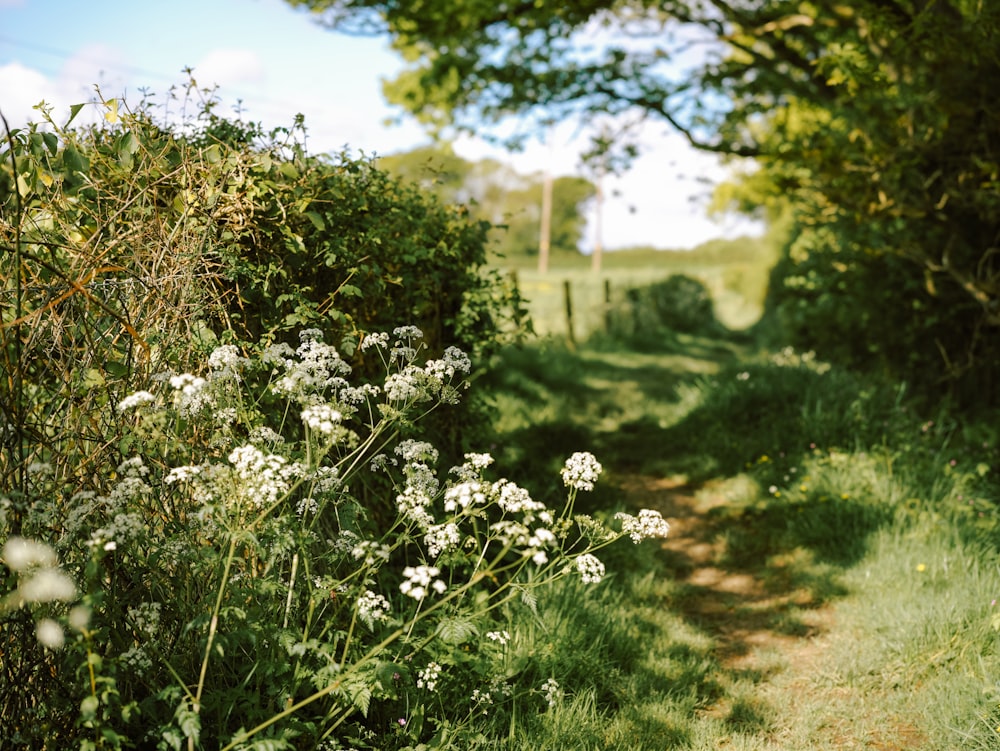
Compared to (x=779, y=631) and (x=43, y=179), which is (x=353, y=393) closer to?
(x=43, y=179)

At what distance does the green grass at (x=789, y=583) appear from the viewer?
3439 mm

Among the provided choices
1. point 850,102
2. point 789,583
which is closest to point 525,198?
point 850,102

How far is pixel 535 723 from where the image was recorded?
3168mm

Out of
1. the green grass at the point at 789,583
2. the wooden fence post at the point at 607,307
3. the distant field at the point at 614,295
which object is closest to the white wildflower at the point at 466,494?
the green grass at the point at 789,583

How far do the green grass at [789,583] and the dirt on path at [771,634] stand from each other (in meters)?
0.01

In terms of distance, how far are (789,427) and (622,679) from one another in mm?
4187

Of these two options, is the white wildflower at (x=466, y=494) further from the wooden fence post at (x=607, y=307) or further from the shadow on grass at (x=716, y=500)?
the wooden fence post at (x=607, y=307)

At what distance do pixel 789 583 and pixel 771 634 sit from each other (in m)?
0.70

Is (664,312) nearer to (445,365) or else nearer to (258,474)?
(445,365)

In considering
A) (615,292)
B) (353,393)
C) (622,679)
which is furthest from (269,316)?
(615,292)

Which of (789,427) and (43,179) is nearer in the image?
(43,179)

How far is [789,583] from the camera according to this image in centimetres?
501

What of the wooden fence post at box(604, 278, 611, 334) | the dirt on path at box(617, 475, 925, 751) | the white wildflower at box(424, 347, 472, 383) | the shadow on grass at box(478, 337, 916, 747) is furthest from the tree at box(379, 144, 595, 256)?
the white wildflower at box(424, 347, 472, 383)

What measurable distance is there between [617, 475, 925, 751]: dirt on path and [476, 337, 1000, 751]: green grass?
1cm
